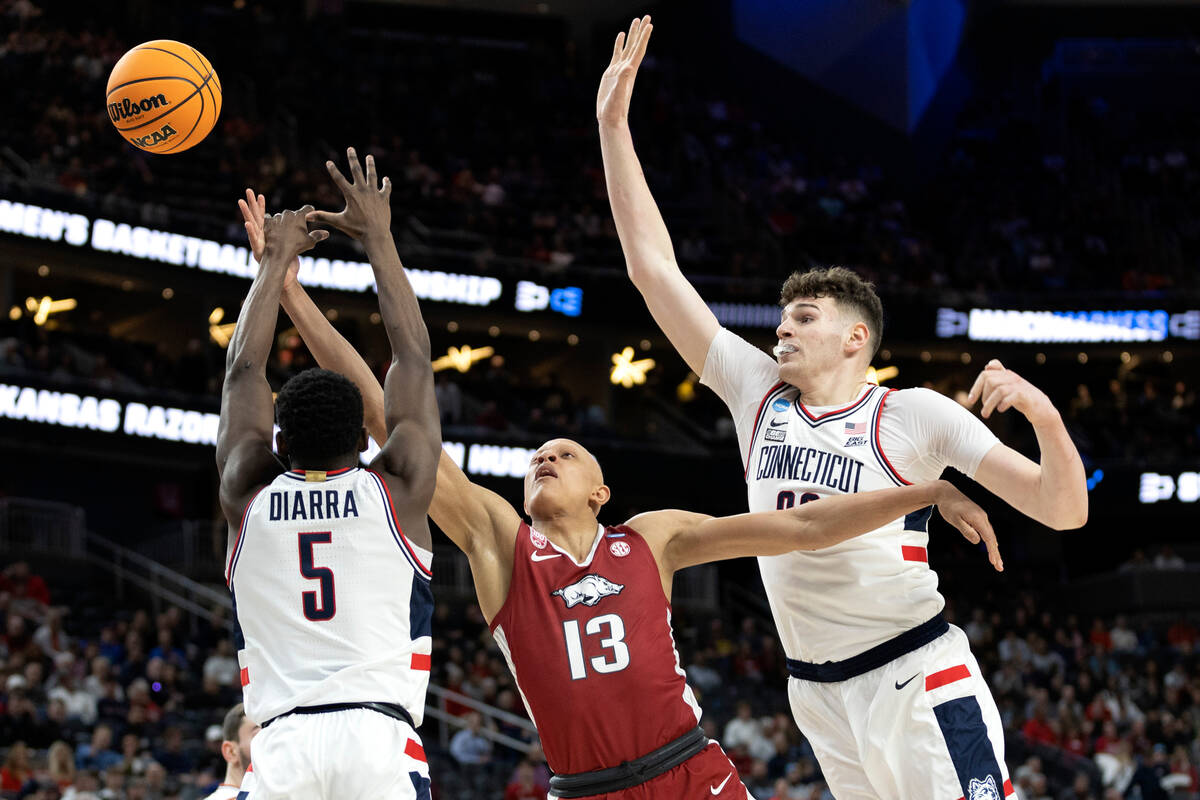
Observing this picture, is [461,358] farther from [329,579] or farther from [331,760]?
[331,760]

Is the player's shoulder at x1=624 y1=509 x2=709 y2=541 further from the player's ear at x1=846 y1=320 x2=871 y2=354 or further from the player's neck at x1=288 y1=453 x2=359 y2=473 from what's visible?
the player's neck at x1=288 y1=453 x2=359 y2=473

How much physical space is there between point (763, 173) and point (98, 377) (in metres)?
18.2

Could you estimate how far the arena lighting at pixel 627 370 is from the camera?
1314 inches

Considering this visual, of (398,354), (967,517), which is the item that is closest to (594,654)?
(398,354)

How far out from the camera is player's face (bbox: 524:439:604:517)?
5.20m

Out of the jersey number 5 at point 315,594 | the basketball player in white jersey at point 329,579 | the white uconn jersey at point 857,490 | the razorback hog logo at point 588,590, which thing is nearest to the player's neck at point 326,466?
the basketball player in white jersey at point 329,579

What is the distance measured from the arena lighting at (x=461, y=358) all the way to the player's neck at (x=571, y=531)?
26.2m

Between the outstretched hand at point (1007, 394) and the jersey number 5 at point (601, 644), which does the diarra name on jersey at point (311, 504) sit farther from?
the outstretched hand at point (1007, 394)

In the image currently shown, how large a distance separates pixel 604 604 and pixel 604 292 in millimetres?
24946

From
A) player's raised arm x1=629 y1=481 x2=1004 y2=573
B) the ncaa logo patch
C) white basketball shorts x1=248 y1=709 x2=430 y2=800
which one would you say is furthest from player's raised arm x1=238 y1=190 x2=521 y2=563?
the ncaa logo patch

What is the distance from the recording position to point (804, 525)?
4.85 meters

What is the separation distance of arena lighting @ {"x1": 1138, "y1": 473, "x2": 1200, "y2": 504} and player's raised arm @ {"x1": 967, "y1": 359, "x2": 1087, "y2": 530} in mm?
27352

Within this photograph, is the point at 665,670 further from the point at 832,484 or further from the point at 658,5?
the point at 658,5

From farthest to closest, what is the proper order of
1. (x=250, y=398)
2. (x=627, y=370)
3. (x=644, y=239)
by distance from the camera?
1. (x=627, y=370)
2. (x=644, y=239)
3. (x=250, y=398)
